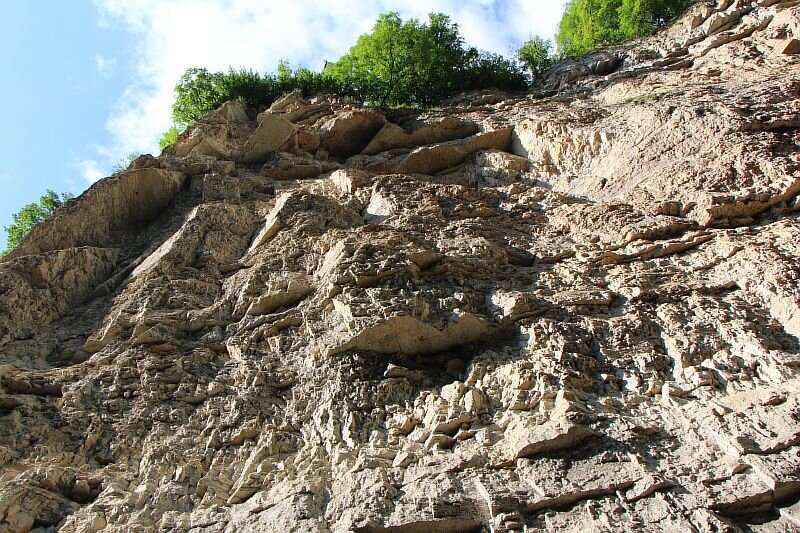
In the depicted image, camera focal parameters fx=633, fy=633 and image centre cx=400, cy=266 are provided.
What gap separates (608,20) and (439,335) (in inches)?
613

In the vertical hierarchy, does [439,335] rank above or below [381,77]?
below

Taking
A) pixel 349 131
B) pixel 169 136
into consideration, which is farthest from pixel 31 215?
pixel 349 131

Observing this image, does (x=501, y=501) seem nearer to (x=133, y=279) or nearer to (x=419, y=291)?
(x=419, y=291)

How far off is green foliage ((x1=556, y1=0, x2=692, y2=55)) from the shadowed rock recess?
7104 millimetres

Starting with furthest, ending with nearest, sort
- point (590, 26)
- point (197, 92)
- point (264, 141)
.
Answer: point (590, 26) → point (197, 92) → point (264, 141)

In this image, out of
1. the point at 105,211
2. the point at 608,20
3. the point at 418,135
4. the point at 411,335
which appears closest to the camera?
the point at 411,335

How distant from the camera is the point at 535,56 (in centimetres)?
1770

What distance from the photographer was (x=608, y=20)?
18.7m

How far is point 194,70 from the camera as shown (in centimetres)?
1538

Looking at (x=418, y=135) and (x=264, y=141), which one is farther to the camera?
(x=418, y=135)

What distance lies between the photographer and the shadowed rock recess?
4.96 metres

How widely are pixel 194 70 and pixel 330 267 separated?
32.8 feet

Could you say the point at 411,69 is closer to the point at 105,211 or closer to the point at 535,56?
the point at 535,56

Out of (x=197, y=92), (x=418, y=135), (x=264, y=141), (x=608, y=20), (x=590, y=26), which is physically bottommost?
(x=264, y=141)
